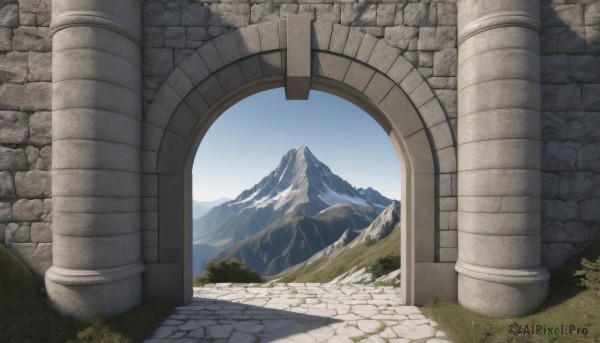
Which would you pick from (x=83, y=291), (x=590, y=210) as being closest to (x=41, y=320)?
(x=83, y=291)

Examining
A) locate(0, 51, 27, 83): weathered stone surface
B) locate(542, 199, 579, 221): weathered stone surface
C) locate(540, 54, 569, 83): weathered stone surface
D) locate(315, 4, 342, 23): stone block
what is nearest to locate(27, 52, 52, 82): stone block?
locate(0, 51, 27, 83): weathered stone surface

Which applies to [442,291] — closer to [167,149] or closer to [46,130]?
[167,149]

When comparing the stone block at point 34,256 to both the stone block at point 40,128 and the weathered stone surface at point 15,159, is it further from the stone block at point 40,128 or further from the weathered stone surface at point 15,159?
the stone block at point 40,128

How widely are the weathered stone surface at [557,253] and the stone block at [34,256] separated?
873 cm

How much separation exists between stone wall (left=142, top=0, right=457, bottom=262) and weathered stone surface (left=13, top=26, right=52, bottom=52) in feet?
5.31

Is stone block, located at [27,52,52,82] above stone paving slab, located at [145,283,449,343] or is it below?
above

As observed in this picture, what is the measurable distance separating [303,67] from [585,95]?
511 centimetres

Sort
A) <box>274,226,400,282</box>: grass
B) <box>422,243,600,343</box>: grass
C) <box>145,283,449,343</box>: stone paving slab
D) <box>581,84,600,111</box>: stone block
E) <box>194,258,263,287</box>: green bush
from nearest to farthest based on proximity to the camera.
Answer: <box>422,243,600,343</box>: grass
<box>145,283,449,343</box>: stone paving slab
<box>581,84,600,111</box>: stone block
<box>194,258,263,287</box>: green bush
<box>274,226,400,282</box>: grass

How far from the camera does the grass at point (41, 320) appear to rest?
423cm

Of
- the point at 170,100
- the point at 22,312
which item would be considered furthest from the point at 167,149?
the point at 22,312

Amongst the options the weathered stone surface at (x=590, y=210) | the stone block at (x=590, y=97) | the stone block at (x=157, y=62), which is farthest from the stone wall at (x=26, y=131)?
the stone block at (x=590, y=97)

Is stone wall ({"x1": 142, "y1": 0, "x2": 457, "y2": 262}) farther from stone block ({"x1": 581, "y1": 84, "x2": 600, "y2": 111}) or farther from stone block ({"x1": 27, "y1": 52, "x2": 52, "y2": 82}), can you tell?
stone block ({"x1": 581, "y1": 84, "x2": 600, "y2": 111})

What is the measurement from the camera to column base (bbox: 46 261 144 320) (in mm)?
4613

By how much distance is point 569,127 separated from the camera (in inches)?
211
